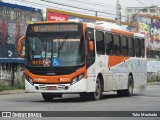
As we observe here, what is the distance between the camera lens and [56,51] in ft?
65.0

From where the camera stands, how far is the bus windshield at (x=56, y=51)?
19672mm

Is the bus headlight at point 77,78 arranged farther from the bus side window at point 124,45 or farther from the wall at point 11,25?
the wall at point 11,25

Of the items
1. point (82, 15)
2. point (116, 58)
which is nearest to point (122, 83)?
point (116, 58)

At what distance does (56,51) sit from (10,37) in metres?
14.3

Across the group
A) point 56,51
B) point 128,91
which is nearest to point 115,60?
point 128,91

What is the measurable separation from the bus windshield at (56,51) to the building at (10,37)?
1242 cm

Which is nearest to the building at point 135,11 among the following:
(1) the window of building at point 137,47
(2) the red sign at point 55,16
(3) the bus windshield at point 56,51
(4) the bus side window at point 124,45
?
(2) the red sign at point 55,16

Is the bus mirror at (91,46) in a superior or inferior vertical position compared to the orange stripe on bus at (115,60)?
superior

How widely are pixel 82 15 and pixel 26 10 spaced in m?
10.2

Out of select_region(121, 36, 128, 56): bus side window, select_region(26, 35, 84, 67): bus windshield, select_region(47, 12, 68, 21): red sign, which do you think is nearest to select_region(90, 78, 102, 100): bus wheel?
select_region(26, 35, 84, 67): bus windshield

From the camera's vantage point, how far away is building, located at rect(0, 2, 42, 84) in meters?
32.7

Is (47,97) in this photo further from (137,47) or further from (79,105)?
(137,47)

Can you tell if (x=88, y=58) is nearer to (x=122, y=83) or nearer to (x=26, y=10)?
(x=122, y=83)

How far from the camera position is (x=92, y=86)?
2038 centimetres
